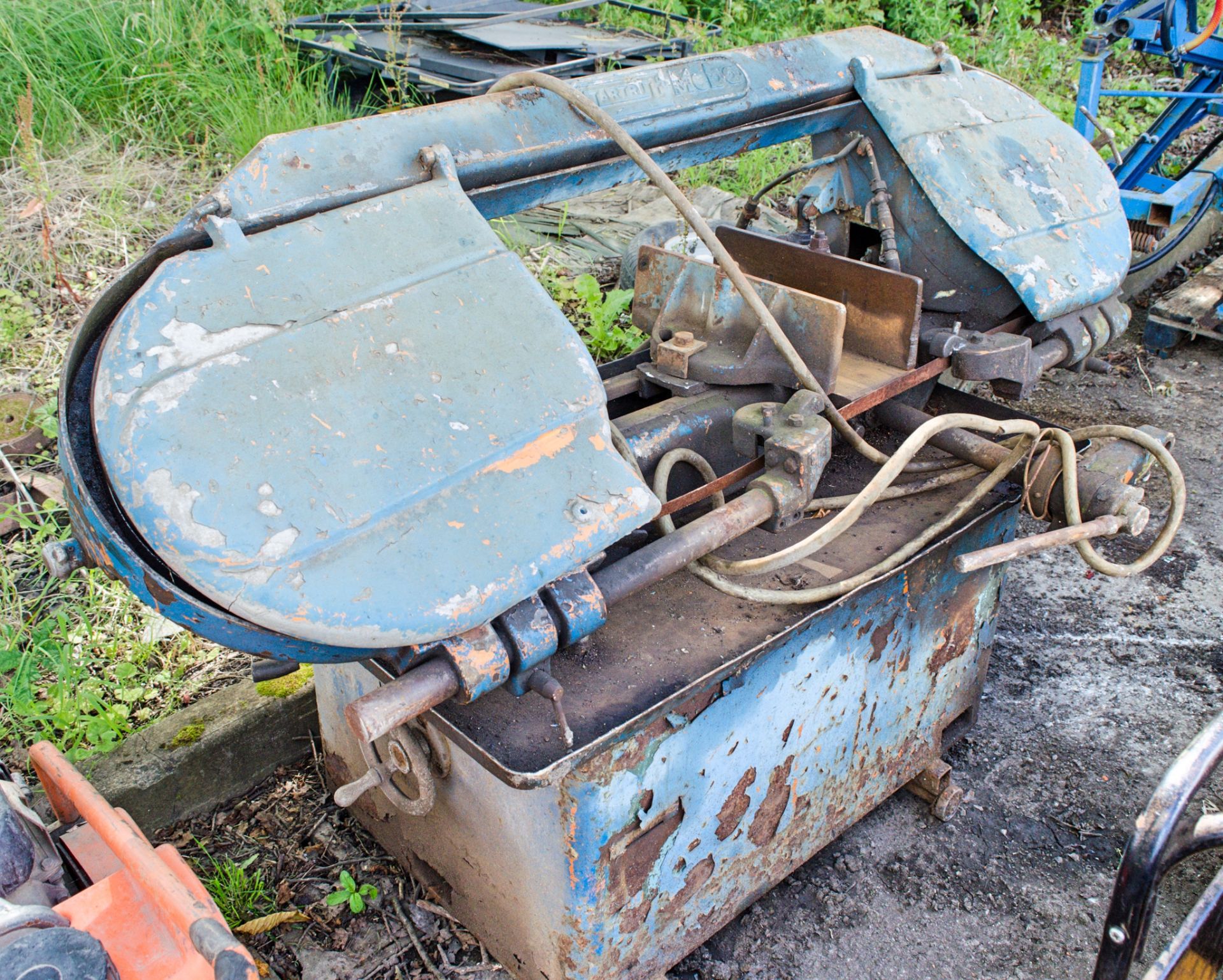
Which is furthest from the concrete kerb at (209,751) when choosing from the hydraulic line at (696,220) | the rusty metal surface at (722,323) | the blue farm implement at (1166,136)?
the blue farm implement at (1166,136)

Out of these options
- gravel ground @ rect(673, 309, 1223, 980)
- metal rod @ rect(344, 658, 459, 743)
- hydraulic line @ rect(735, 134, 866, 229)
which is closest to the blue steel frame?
gravel ground @ rect(673, 309, 1223, 980)

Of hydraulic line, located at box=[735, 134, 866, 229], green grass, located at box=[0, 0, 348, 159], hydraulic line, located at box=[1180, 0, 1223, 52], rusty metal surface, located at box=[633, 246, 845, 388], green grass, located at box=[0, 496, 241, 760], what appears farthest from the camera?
hydraulic line, located at box=[1180, 0, 1223, 52]

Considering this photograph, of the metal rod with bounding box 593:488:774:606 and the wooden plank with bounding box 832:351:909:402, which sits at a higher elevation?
the wooden plank with bounding box 832:351:909:402

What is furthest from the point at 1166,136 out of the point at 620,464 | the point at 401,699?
the point at 401,699

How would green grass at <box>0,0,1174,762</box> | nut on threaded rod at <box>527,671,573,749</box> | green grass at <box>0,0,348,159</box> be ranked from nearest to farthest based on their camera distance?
1. nut on threaded rod at <box>527,671,573,749</box>
2. green grass at <box>0,0,1174,762</box>
3. green grass at <box>0,0,348,159</box>

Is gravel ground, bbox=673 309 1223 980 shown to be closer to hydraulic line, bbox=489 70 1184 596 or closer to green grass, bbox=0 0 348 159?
hydraulic line, bbox=489 70 1184 596

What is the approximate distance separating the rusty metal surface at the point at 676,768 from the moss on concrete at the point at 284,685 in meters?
0.19

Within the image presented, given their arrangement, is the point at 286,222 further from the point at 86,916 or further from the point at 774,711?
the point at 774,711

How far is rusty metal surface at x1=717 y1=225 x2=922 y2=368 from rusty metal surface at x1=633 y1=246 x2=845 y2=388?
180mm

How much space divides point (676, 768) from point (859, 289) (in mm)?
919

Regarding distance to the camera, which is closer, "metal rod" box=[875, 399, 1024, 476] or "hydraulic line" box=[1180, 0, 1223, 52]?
"metal rod" box=[875, 399, 1024, 476]

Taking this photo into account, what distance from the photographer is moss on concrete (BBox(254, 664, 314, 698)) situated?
81.2 inches

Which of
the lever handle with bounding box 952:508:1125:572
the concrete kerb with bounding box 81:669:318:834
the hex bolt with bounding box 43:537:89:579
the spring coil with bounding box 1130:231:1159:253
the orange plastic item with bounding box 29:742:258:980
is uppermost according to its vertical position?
the hex bolt with bounding box 43:537:89:579

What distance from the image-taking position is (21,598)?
2256 millimetres
